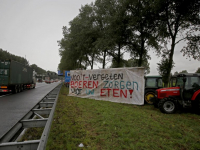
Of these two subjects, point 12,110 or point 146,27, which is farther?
point 146,27

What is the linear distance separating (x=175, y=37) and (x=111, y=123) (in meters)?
13.0

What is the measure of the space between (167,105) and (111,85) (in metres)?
4.20

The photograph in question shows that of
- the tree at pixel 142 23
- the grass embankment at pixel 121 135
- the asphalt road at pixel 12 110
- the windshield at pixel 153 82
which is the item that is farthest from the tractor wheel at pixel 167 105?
the tree at pixel 142 23

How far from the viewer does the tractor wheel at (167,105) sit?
7.19m

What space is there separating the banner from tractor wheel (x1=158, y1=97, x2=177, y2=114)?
192cm

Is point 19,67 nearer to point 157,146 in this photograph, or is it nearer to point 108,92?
point 108,92

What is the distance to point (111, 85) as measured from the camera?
1058cm

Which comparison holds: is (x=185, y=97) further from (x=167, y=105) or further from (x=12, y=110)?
(x=12, y=110)

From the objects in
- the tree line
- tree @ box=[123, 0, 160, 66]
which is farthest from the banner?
tree @ box=[123, 0, 160, 66]

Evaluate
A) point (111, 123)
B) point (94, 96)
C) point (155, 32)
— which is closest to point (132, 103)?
point (94, 96)

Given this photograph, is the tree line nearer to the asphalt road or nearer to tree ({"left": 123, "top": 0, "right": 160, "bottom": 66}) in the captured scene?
tree ({"left": 123, "top": 0, "right": 160, "bottom": 66})

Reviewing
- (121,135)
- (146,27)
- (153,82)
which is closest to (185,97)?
(153,82)

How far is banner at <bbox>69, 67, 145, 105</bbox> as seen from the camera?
9.36m

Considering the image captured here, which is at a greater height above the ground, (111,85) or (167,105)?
(111,85)
